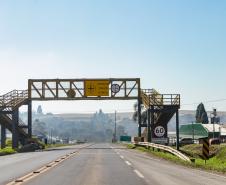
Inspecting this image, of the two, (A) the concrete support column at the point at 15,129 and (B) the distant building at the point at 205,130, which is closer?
(A) the concrete support column at the point at 15,129

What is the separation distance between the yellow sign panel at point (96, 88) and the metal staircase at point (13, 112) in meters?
7.84

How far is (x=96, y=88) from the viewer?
2643 inches

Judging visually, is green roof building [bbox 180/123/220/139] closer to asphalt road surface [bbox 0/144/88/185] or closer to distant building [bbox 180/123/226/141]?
distant building [bbox 180/123/226/141]

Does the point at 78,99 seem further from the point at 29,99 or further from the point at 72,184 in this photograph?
the point at 72,184

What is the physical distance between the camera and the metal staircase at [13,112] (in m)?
63.8

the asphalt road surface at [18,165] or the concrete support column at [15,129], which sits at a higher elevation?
the concrete support column at [15,129]

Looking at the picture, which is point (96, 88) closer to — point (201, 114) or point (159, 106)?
point (159, 106)

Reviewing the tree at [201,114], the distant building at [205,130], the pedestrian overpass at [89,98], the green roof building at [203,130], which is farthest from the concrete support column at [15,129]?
the tree at [201,114]

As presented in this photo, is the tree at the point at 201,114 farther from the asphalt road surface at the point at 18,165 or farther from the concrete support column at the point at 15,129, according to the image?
the asphalt road surface at the point at 18,165

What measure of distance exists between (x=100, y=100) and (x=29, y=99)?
29.2 feet

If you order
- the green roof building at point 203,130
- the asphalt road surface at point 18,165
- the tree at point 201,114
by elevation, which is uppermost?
the tree at point 201,114

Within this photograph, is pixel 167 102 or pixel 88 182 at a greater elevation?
pixel 167 102

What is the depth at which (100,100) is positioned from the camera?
2682 inches

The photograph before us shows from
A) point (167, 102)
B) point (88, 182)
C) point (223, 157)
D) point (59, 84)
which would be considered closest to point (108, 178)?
point (88, 182)
